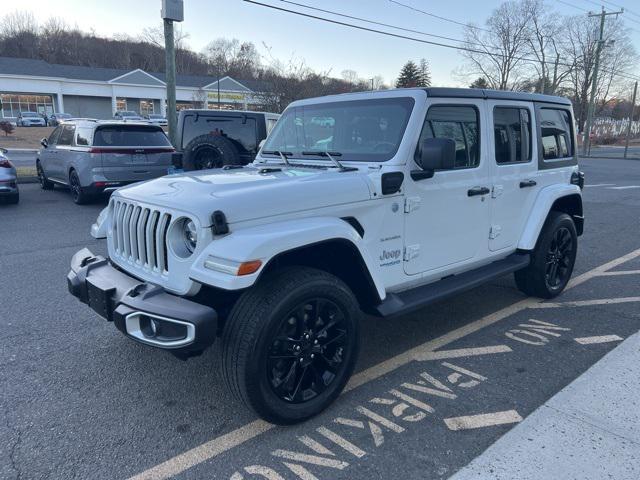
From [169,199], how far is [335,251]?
1040 mm

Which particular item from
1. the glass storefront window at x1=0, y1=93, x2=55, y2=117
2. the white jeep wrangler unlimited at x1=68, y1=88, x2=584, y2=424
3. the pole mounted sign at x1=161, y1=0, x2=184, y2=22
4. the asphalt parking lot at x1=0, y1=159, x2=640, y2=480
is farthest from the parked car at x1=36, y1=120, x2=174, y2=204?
the glass storefront window at x1=0, y1=93, x2=55, y2=117

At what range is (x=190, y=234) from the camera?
2730mm

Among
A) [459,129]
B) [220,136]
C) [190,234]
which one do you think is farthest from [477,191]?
[220,136]

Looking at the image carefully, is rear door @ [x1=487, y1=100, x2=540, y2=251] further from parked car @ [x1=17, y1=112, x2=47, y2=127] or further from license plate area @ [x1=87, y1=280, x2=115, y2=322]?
parked car @ [x1=17, y1=112, x2=47, y2=127]

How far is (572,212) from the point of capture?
517 centimetres

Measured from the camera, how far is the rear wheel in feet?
32.2

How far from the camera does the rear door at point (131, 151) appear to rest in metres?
9.53

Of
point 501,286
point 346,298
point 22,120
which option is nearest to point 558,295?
point 501,286

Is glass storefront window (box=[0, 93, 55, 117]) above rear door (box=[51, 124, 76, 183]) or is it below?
above

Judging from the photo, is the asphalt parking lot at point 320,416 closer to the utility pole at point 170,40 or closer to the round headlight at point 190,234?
the round headlight at point 190,234

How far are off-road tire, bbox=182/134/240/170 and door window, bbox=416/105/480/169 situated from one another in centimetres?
517

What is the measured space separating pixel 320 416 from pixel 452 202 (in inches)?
71.8

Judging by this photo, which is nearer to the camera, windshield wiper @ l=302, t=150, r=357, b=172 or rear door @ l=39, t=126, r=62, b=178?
windshield wiper @ l=302, t=150, r=357, b=172

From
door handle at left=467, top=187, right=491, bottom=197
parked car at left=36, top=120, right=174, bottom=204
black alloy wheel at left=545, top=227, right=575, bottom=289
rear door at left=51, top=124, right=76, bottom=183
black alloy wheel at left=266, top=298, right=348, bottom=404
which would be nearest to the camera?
black alloy wheel at left=266, top=298, right=348, bottom=404
